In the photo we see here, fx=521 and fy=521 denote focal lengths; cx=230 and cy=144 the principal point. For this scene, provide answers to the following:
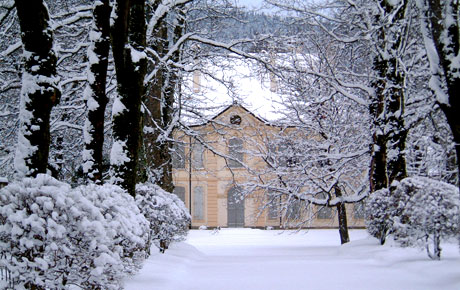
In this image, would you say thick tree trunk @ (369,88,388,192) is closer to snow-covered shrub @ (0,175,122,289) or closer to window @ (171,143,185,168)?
window @ (171,143,185,168)

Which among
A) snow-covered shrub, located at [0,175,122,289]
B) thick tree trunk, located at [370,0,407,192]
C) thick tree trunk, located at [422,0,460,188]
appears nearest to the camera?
snow-covered shrub, located at [0,175,122,289]

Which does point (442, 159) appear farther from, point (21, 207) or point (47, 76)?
point (21, 207)

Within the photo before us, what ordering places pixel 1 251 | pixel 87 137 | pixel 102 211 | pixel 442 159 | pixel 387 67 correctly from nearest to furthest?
pixel 1 251
pixel 102 211
pixel 87 137
pixel 387 67
pixel 442 159

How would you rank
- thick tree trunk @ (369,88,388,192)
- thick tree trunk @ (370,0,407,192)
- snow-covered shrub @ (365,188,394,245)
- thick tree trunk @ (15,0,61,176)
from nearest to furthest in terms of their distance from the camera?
1. thick tree trunk @ (15,0,61,176)
2. snow-covered shrub @ (365,188,394,245)
3. thick tree trunk @ (370,0,407,192)
4. thick tree trunk @ (369,88,388,192)

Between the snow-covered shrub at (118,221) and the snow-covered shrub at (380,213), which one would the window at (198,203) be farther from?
the snow-covered shrub at (118,221)

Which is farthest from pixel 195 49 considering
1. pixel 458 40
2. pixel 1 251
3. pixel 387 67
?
pixel 1 251

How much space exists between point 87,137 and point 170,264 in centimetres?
307

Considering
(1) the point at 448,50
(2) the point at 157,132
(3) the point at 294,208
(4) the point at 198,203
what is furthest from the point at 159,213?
(4) the point at 198,203

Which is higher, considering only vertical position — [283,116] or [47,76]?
[283,116]

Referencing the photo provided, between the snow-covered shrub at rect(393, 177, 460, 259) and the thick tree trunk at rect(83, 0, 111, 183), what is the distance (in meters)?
5.91

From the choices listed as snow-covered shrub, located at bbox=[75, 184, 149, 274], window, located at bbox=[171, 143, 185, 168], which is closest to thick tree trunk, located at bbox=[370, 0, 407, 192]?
window, located at bbox=[171, 143, 185, 168]

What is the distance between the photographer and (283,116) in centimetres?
2248

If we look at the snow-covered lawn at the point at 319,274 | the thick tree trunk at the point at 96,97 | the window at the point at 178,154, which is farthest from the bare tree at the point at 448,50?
the window at the point at 178,154

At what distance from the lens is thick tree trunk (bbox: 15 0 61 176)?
733 centimetres
